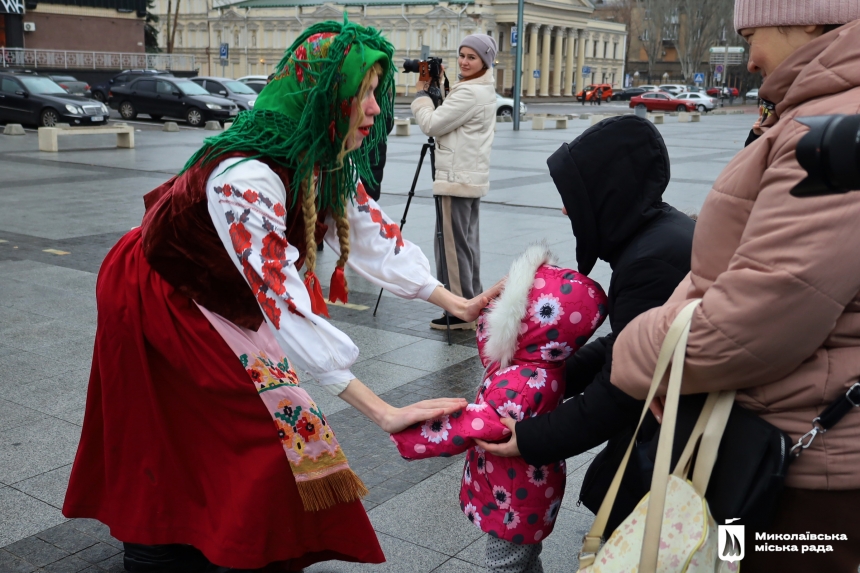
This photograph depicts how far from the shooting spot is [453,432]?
7.12ft

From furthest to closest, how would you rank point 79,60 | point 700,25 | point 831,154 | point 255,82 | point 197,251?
point 700,25 → point 79,60 → point 255,82 → point 197,251 → point 831,154

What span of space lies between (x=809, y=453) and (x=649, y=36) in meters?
89.9

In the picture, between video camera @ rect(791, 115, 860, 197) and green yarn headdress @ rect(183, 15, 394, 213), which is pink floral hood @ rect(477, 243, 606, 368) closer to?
green yarn headdress @ rect(183, 15, 394, 213)

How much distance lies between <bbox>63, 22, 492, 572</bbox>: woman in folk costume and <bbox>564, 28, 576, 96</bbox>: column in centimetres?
8183

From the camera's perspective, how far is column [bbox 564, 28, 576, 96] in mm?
81125

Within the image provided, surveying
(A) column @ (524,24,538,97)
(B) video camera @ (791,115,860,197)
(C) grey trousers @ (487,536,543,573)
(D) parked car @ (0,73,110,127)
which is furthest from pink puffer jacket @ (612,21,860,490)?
(A) column @ (524,24,538,97)

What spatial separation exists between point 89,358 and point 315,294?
3005 mm

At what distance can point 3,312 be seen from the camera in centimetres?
582

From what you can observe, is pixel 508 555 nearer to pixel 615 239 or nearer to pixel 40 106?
pixel 615 239

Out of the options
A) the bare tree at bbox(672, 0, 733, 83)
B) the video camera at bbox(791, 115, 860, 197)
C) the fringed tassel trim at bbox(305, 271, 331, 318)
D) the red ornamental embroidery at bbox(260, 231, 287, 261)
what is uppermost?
the bare tree at bbox(672, 0, 733, 83)

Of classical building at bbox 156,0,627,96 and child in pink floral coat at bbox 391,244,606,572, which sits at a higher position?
classical building at bbox 156,0,627,96

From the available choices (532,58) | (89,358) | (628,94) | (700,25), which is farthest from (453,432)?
(532,58)

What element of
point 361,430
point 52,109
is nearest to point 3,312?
point 361,430

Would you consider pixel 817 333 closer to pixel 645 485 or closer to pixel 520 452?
pixel 645 485
